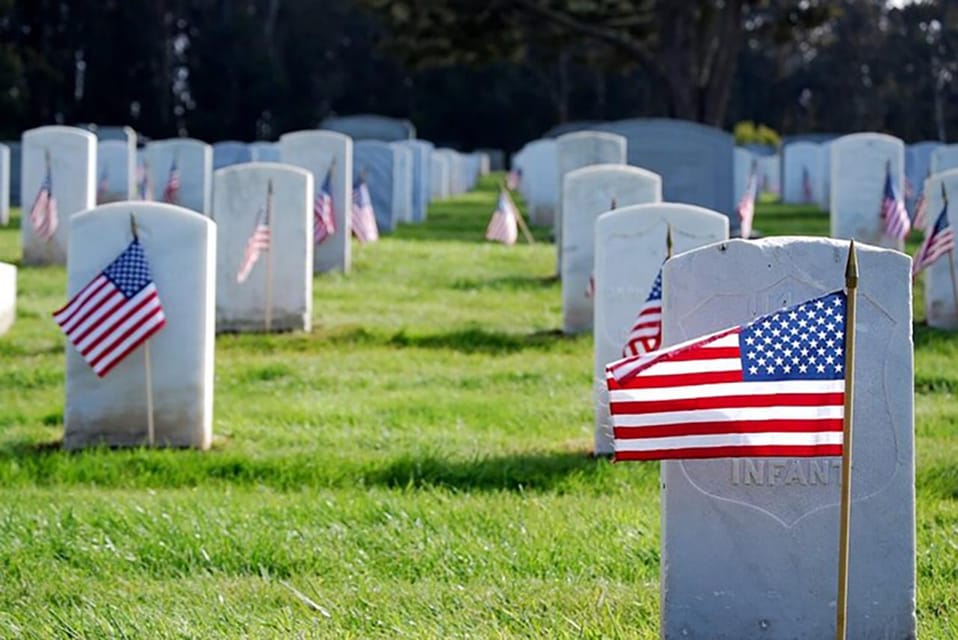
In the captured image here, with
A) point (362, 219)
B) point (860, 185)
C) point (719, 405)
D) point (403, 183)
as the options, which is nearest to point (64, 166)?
point (362, 219)

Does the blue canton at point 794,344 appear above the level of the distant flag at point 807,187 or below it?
above

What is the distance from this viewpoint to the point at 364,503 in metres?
7.66

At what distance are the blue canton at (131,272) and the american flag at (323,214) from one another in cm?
760

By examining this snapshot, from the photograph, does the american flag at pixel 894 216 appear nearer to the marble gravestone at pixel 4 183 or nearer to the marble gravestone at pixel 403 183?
the marble gravestone at pixel 403 183

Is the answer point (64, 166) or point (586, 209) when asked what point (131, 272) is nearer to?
point (586, 209)

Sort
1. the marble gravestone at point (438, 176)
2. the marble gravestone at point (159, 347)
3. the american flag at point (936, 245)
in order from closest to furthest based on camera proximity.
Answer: the marble gravestone at point (159, 347) → the american flag at point (936, 245) → the marble gravestone at point (438, 176)

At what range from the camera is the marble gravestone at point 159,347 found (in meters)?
9.11

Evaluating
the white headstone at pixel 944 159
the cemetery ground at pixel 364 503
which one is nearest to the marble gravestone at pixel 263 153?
the white headstone at pixel 944 159

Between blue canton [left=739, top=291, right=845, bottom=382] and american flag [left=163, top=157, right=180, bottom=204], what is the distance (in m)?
18.6

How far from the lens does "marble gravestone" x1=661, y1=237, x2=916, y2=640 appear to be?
17.0ft

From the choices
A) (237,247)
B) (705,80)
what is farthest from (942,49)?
(237,247)

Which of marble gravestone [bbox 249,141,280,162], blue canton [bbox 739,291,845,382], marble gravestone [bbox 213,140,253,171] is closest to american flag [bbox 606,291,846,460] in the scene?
blue canton [bbox 739,291,845,382]

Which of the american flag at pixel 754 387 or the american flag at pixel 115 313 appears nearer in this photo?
the american flag at pixel 754 387

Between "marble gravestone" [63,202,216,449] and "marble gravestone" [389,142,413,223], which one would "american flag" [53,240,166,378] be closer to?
A: "marble gravestone" [63,202,216,449]
